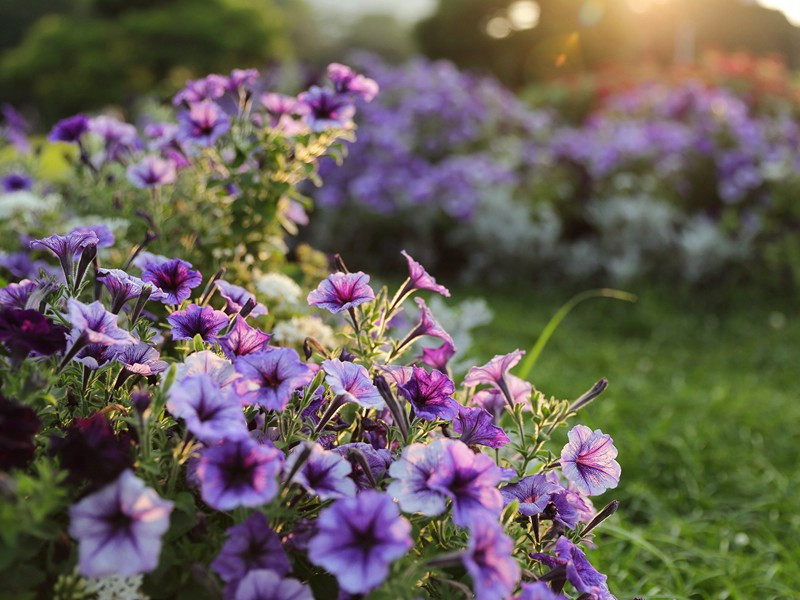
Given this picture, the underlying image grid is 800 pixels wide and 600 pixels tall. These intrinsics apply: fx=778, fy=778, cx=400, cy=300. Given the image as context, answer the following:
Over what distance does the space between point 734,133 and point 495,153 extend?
2075 mm

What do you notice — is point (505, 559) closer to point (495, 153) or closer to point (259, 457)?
point (259, 457)

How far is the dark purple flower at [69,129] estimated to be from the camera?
7.41 ft

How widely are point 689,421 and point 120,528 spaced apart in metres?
3.19

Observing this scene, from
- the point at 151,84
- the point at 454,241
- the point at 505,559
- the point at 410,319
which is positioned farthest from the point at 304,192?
the point at 151,84

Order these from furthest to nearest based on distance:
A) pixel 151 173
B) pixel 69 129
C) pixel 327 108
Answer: pixel 69 129 < pixel 151 173 < pixel 327 108

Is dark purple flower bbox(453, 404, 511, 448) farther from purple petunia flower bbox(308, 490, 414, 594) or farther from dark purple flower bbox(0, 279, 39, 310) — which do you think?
dark purple flower bbox(0, 279, 39, 310)

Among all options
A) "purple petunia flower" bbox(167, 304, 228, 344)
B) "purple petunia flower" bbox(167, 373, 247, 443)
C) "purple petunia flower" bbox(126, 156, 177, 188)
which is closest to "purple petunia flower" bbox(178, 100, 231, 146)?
"purple petunia flower" bbox(126, 156, 177, 188)

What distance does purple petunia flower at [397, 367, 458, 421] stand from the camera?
1.18 metres

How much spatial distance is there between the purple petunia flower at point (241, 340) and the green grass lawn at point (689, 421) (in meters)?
1.36

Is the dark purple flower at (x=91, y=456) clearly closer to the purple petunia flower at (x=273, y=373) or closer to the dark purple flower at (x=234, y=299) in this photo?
the purple petunia flower at (x=273, y=373)

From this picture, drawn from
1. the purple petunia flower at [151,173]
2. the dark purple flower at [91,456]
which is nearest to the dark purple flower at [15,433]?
the dark purple flower at [91,456]

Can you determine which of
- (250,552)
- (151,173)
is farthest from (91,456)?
(151,173)

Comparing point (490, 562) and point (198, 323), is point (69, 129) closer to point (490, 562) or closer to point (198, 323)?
point (198, 323)

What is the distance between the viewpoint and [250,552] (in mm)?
928
